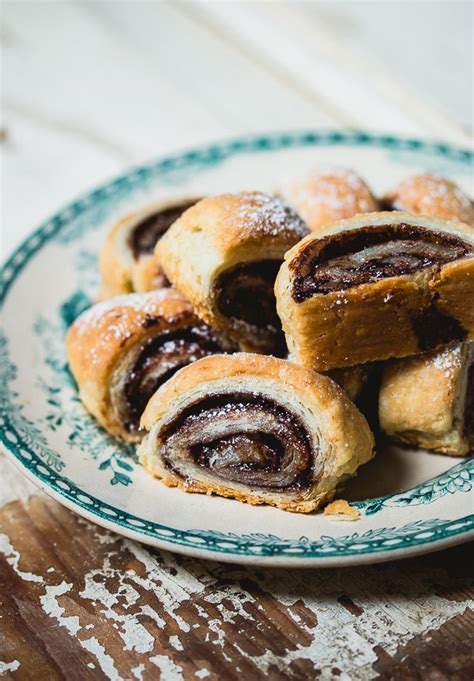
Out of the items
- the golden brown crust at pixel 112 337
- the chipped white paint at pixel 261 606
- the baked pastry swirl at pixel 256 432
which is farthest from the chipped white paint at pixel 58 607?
the golden brown crust at pixel 112 337

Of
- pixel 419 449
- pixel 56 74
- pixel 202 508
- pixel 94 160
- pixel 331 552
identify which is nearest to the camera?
pixel 331 552

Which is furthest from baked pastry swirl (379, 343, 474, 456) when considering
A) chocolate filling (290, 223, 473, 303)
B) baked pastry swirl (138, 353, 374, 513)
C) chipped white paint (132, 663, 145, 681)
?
→ chipped white paint (132, 663, 145, 681)

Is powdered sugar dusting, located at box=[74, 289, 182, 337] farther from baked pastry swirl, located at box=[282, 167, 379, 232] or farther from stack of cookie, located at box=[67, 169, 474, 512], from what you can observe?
baked pastry swirl, located at box=[282, 167, 379, 232]

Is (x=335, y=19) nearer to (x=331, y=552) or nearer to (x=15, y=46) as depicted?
(x=15, y=46)

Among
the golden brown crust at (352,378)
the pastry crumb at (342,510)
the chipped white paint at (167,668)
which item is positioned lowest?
the chipped white paint at (167,668)

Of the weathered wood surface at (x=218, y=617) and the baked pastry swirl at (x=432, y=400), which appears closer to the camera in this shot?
the weathered wood surface at (x=218, y=617)

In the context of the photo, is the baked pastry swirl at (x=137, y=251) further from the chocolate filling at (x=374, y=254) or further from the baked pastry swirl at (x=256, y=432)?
the chocolate filling at (x=374, y=254)

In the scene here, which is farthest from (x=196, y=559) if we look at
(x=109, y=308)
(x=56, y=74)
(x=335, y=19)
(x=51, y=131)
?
(x=335, y=19)
